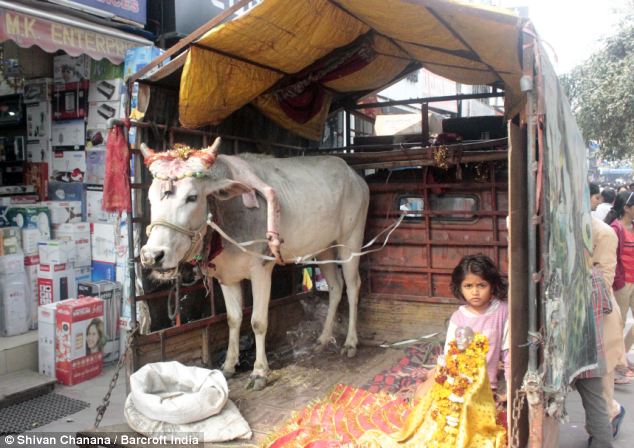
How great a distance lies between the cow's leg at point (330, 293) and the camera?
575 centimetres

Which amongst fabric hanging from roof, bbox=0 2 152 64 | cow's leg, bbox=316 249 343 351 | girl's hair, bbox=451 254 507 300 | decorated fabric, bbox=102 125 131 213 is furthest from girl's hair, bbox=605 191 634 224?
fabric hanging from roof, bbox=0 2 152 64

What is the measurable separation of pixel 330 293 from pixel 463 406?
2905 mm

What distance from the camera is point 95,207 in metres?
6.80

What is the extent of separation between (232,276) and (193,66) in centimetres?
167

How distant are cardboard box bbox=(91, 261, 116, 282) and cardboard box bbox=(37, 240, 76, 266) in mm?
369

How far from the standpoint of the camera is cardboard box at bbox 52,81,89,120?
22.0ft

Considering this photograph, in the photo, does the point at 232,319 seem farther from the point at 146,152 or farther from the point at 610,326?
the point at 610,326

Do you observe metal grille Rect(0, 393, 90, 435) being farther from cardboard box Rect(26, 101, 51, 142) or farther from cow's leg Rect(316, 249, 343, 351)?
cardboard box Rect(26, 101, 51, 142)

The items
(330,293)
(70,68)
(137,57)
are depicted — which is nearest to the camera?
(330,293)

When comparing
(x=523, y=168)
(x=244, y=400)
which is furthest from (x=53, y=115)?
(x=523, y=168)

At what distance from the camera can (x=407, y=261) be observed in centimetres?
625

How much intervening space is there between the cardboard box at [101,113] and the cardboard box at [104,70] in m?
0.30

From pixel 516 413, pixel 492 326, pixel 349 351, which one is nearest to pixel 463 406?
pixel 516 413

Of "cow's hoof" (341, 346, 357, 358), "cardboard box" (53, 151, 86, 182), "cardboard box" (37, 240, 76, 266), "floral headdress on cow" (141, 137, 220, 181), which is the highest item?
"cardboard box" (53, 151, 86, 182)
